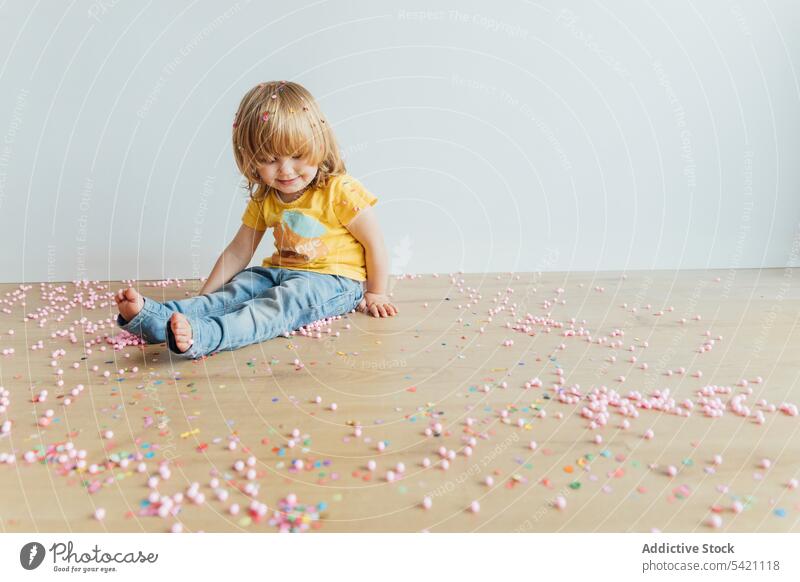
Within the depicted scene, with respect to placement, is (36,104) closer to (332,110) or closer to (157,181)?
(157,181)

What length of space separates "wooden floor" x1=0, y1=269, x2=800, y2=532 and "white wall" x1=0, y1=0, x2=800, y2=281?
623mm

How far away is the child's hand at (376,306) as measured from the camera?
177 cm

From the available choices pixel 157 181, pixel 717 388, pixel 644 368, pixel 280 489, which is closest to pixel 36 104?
pixel 157 181

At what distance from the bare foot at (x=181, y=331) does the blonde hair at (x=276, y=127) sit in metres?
0.53

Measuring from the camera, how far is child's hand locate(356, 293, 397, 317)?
1772mm

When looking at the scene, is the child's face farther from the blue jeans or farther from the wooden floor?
the wooden floor

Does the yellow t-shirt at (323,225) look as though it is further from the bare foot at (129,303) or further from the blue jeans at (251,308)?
the bare foot at (129,303)

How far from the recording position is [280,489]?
0.86 meters
